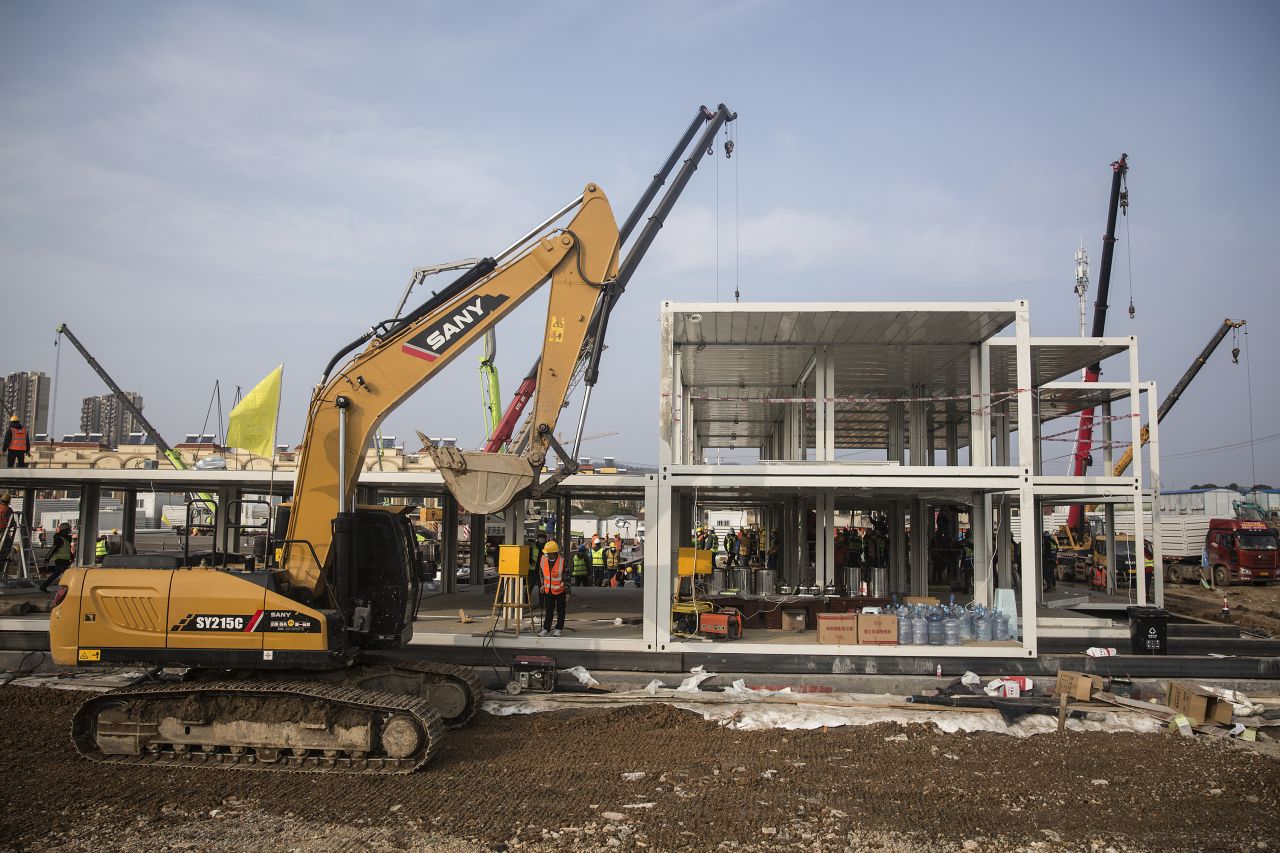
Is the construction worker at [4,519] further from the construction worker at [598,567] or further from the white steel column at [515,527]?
the construction worker at [598,567]

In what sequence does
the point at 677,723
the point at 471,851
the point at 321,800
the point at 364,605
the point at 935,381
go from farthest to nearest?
the point at 935,381, the point at 677,723, the point at 364,605, the point at 321,800, the point at 471,851

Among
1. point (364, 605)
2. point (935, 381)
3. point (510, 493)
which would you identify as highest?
point (935, 381)

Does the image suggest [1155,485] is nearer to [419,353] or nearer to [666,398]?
[666,398]

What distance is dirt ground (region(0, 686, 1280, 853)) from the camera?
21.7 feet

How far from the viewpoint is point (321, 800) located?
754 cm

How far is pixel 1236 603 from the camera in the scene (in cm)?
2620

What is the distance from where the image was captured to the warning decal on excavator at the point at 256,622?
28.2ft

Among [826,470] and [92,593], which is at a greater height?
[826,470]

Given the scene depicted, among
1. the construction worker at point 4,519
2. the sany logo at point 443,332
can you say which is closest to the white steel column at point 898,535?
the sany logo at point 443,332

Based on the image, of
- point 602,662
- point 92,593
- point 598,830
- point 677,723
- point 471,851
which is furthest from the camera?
point 602,662

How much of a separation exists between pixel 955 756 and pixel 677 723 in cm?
295

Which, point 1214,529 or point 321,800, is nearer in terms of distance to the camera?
point 321,800

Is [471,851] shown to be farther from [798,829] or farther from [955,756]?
[955,756]

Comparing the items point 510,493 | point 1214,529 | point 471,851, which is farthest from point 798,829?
point 1214,529
